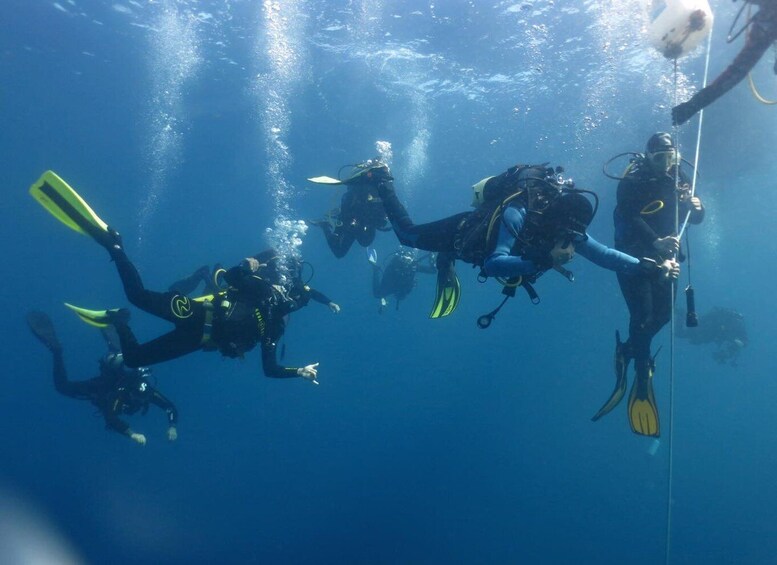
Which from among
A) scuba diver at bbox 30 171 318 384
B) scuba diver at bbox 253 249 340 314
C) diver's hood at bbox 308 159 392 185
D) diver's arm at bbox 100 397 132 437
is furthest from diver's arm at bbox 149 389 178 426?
diver's hood at bbox 308 159 392 185

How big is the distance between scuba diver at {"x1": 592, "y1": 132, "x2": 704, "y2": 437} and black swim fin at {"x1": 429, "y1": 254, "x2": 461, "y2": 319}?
2.57 m

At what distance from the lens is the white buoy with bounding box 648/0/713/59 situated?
6012 mm

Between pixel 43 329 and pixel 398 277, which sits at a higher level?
pixel 398 277

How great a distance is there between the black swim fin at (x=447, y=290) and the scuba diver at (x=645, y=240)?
2575 millimetres

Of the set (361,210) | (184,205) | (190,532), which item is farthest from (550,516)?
(184,205)

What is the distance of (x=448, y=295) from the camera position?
8055mm

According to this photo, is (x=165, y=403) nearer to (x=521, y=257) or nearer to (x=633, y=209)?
(x=521, y=257)

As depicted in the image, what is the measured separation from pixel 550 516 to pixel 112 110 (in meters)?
43.6

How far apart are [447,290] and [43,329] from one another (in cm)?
1322

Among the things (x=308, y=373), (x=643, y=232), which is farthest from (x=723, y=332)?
(x=308, y=373)

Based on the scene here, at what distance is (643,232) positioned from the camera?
23.2 feet

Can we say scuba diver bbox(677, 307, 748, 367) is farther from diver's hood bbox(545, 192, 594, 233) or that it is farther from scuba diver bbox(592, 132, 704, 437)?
diver's hood bbox(545, 192, 594, 233)

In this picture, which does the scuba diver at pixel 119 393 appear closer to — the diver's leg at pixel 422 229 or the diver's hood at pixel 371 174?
the diver's hood at pixel 371 174

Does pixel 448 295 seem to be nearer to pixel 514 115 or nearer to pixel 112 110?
pixel 514 115
